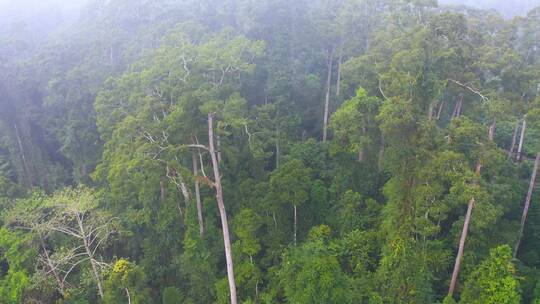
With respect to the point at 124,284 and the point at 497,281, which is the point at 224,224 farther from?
the point at 497,281

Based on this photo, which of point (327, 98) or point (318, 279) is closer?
point (318, 279)

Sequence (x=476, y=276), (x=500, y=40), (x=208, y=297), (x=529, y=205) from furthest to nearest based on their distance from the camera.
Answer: (x=500, y=40) → (x=529, y=205) → (x=208, y=297) → (x=476, y=276)

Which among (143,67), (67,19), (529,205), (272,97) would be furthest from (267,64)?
(67,19)

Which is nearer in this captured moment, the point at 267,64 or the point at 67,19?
the point at 267,64

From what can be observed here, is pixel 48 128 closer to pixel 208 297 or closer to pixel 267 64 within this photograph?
pixel 267 64

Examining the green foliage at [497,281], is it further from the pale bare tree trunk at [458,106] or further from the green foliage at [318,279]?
the pale bare tree trunk at [458,106]

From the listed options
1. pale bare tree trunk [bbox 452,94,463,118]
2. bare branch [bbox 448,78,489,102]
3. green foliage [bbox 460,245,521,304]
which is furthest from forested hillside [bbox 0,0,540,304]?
pale bare tree trunk [bbox 452,94,463,118]

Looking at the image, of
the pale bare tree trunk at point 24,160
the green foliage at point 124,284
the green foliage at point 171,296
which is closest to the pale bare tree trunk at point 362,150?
the green foliage at point 171,296

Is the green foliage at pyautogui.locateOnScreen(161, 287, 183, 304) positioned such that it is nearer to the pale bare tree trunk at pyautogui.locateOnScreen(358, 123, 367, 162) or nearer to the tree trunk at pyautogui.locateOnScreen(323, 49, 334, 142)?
the pale bare tree trunk at pyautogui.locateOnScreen(358, 123, 367, 162)

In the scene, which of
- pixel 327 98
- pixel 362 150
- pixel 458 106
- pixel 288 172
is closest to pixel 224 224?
pixel 288 172
